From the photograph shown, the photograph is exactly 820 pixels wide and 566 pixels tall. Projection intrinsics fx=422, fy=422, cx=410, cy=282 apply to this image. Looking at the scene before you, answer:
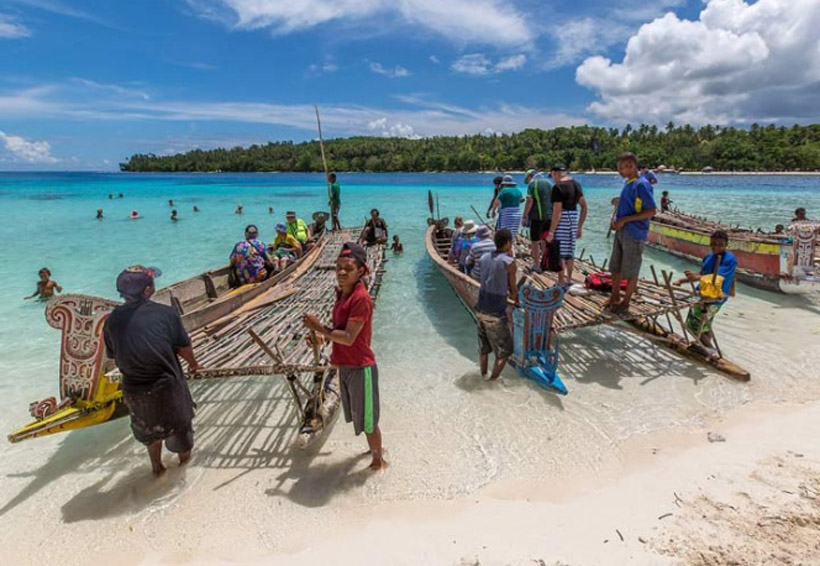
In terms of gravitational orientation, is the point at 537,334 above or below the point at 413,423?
above

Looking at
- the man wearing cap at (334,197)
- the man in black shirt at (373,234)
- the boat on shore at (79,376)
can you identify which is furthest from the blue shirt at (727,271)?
the man wearing cap at (334,197)

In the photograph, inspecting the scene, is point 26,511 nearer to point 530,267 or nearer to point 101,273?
point 530,267

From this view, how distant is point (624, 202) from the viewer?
5297 millimetres

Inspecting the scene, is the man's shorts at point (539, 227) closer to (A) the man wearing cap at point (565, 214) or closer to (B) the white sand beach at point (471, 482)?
(A) the man wearing cap at point (565, 214)

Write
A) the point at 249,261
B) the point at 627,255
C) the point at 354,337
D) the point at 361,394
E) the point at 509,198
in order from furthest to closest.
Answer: the point at 249,261 → the point at 509,198 → the point at 627,255 → the point at 361,394 → the point at 354,337

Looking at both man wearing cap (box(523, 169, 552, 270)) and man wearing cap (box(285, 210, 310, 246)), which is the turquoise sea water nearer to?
man wearing cap (box(523, 169, 552, 270))

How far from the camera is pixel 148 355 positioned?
329 cm

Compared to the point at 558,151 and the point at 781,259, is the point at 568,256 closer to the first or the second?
the point at 781,259

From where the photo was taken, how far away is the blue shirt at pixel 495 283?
16.1ft

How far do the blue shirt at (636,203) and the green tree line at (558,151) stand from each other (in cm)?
9131

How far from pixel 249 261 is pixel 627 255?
672 centimetres

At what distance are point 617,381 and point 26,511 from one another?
643 centimetres

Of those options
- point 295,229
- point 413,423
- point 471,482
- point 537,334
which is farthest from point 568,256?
point 295,229

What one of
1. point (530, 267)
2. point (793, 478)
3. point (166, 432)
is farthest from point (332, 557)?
point (530, 267)
